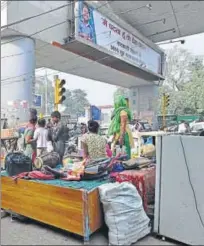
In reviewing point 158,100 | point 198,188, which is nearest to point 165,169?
point 198,188

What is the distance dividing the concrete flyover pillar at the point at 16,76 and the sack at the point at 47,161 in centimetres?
101

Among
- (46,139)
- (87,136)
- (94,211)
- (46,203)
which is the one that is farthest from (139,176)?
(46,139)

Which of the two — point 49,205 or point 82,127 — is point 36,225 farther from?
point 82,127

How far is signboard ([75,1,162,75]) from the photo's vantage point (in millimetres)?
1051

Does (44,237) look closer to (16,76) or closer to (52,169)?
(52,169)

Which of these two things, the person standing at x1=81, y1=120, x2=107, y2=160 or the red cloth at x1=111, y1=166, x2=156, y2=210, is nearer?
the red cloth at x1=111, y1=166, x2=156, y2=210

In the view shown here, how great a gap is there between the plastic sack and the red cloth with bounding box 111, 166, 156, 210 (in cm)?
11

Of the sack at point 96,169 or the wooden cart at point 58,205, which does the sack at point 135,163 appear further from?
the wooden cart at point 58,205

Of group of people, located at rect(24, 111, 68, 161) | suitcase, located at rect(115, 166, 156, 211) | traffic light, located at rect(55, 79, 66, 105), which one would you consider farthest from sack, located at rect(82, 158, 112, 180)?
group of people, located at rect(24, 111, 68, 161)

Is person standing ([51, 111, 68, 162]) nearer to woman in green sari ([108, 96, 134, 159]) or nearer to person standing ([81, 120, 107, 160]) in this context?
woman in green sari ([108, 96, 134, 159])

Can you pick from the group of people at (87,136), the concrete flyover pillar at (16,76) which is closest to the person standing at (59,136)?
the group of people at (87,136)

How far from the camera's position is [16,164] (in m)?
1.86

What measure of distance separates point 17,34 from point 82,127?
1137 mm

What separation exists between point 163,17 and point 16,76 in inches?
21.2
